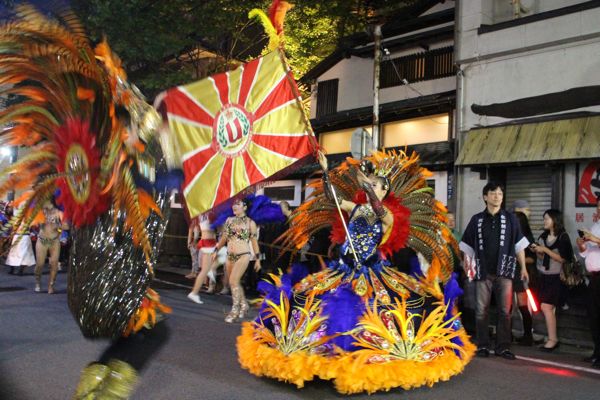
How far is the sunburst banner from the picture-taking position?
437 cm

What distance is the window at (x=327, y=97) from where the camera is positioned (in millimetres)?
18188

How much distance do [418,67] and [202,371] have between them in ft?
41.0

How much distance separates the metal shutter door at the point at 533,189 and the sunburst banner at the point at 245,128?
23.7 feet

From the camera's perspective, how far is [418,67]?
15406 millimetres

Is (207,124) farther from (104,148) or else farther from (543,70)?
(543,70)

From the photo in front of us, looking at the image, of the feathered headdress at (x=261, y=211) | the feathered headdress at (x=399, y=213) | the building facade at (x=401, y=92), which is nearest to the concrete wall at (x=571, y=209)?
the building facade at (x=401, y=92)

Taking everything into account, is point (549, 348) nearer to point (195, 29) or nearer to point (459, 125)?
point (459, 125)

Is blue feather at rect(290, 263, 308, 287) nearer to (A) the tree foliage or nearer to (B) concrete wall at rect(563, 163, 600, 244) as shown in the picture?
(B) concrete wall at rect(563, 163, 600, 244)

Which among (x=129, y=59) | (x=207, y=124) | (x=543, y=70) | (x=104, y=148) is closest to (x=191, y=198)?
(x=207, y=124)

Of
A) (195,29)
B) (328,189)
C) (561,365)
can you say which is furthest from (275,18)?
(195,29)

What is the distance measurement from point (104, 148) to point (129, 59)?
1202 centimetres

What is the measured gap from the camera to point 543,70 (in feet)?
35.5

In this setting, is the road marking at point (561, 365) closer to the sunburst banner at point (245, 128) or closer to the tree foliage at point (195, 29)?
the sunburst banner at point (245, 128)

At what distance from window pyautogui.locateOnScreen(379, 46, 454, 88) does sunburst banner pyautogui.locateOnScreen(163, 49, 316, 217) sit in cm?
1090
